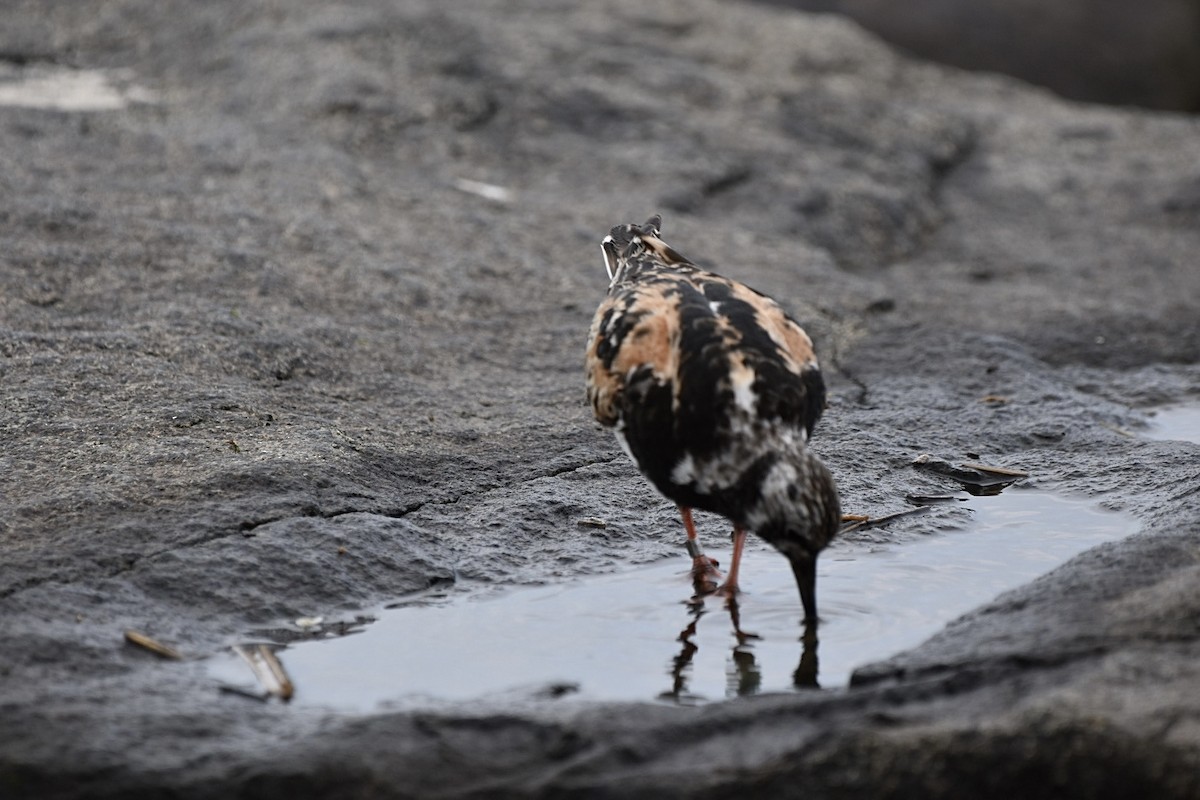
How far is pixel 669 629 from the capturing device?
16.1 feet

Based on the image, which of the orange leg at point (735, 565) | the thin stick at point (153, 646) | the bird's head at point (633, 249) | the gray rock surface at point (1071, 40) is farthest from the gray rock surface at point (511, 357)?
the gray rock surface at point (1071, 40)

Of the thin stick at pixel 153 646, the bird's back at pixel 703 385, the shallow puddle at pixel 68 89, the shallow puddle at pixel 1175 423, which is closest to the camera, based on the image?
the thin stick at pixel 153 646

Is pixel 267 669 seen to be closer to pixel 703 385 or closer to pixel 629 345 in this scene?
pixel 703 385

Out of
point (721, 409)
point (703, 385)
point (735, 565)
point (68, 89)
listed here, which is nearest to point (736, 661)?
point (735, 565)

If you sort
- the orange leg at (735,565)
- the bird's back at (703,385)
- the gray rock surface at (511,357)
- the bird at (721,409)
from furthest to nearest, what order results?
the orange leg at (735,565)
the bird's back at (703,385)
the bird at (721,409)
the gray rock surface at (511,357)

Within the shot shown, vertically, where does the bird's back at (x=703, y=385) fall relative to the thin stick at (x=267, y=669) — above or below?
above

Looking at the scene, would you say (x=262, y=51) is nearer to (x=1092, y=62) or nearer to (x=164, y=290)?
(x=164, y=290)

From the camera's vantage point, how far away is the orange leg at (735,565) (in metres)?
5.14

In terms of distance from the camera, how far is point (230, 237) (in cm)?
802

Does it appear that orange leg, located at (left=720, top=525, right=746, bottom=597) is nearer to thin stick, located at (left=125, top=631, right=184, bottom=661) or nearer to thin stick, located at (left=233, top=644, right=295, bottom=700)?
thin stick, located at (left=233, top=644, right=295, bottom=700)

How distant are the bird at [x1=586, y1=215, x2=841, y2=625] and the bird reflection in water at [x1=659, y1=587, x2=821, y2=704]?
113 mm

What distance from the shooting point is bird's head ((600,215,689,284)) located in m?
6.43

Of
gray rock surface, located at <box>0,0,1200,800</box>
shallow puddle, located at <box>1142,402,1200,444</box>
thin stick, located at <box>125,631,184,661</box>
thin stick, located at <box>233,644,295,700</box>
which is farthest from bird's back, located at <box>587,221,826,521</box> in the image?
shallow puddle, located at <box>1142,402,1200,444</box>

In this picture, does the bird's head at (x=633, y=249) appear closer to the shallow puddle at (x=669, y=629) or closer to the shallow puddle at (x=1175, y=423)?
the shallow puddle at (x=669, y=629)
